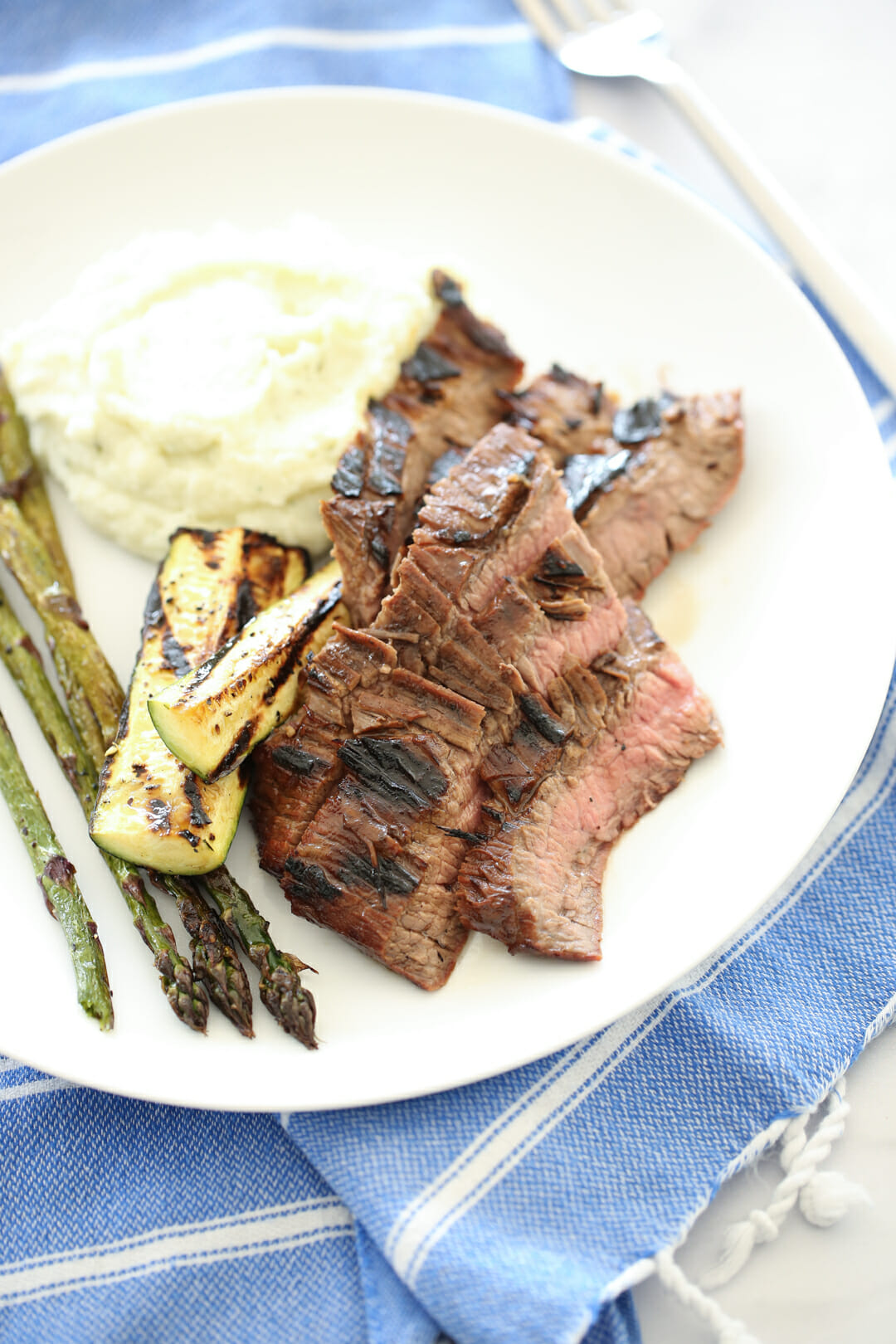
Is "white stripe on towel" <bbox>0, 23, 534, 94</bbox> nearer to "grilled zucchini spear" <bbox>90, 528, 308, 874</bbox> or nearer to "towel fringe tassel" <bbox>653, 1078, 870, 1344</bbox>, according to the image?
"grilled zucchini spear" <bbox>90, 528, 308, 874</bbox>

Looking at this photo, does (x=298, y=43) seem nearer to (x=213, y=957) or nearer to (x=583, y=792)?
(x=583, y=792)

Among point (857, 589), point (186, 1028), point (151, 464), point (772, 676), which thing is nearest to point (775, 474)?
point (857, 589)

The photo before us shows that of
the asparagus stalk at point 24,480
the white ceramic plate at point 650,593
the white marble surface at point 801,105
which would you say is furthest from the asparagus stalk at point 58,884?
the white marble surface at point 801,105

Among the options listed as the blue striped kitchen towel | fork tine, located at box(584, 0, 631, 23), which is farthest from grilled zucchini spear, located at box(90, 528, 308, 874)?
fork tine, located at box(584, 0, 631, 23)

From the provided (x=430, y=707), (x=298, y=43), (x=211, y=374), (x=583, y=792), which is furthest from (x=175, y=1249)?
(x=298, y=43)

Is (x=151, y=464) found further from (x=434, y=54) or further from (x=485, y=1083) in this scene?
(x=434, y=54)

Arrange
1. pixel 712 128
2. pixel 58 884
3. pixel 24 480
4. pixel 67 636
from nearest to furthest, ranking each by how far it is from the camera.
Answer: pixel 58 884
pixel 67 636
pixel 24 480
pixel 712 128

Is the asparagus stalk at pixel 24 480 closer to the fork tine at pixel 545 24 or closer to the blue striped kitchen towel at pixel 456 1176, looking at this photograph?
the blue striped kitchen towel at pixel 456 1176
